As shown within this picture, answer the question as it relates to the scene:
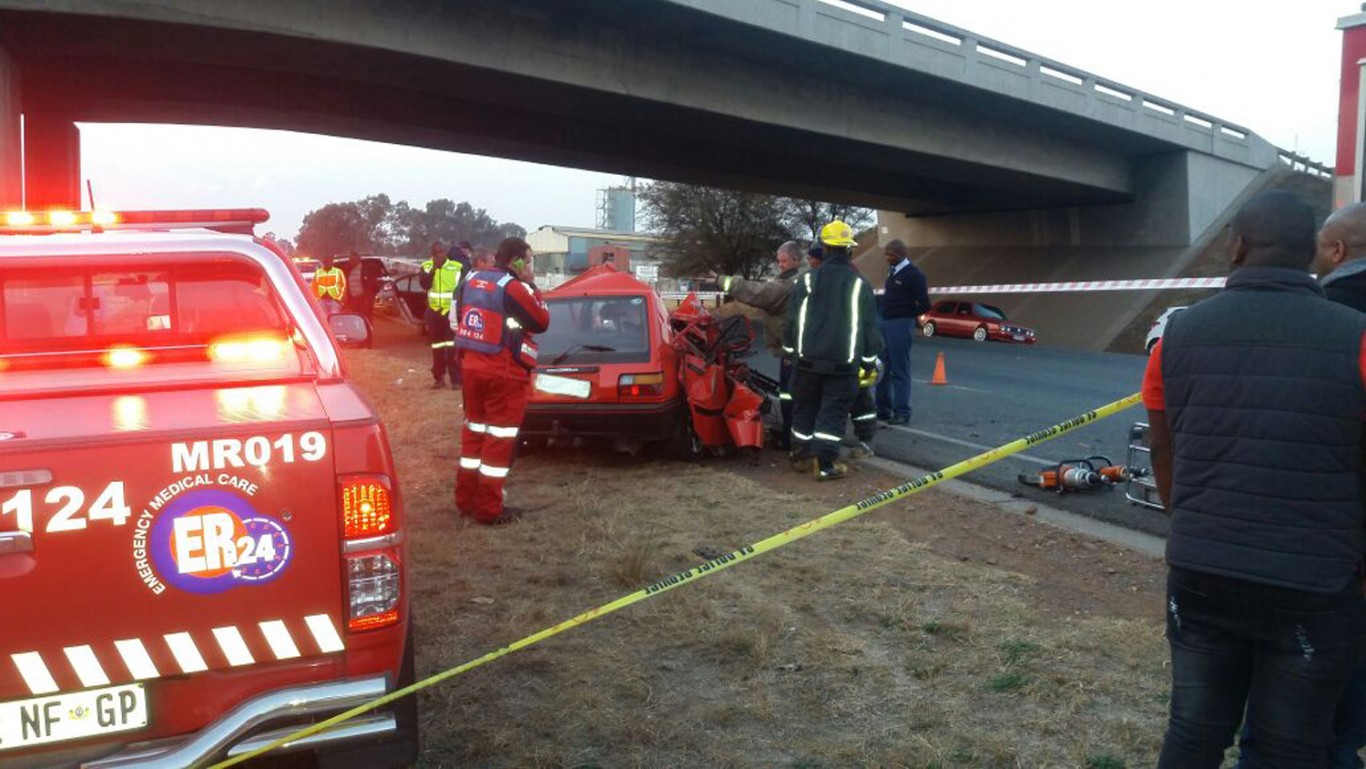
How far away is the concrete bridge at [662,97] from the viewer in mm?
18891

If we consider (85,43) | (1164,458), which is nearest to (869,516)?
(1164,458)

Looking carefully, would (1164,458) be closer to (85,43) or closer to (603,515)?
(603,515)

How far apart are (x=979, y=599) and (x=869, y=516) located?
185 centimetres

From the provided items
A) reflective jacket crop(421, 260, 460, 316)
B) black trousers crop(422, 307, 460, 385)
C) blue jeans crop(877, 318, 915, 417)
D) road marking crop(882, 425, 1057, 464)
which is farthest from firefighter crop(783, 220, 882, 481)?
black trousers crop(422, 307, 460, 385)

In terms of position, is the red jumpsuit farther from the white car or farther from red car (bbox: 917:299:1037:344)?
red car (bbox: 917:299:1037:344)

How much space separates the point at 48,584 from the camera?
2.74 m

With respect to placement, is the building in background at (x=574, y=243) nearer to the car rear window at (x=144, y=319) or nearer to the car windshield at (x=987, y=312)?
the car windshield at (x=987, y=312)

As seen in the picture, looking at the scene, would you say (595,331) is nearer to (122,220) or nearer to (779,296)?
(779,296)

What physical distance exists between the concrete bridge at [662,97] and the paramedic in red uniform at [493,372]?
12836 mm

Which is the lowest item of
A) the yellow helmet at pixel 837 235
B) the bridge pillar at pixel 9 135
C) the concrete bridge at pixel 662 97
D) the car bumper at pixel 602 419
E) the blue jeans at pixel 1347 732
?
the blue jeans at pixel 1347 732

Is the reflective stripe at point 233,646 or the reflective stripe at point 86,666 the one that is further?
the reflective stripe at point 233,646

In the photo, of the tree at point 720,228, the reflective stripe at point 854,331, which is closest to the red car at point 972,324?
the tree at point 720,228

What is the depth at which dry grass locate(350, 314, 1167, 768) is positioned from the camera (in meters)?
3.94

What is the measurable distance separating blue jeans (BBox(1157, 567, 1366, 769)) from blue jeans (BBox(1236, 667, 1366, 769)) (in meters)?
0.22
